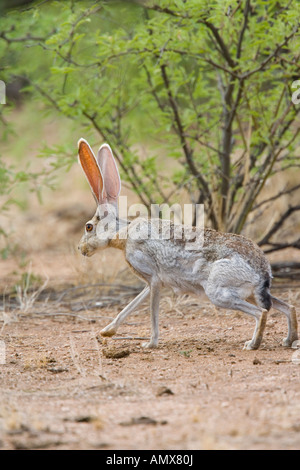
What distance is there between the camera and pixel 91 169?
5492 mm

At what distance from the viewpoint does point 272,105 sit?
7.57 meters

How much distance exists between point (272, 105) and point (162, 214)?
1.78 meters

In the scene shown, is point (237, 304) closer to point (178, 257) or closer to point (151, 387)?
point (178, 257)

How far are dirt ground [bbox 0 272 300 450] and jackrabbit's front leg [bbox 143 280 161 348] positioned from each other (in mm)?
79

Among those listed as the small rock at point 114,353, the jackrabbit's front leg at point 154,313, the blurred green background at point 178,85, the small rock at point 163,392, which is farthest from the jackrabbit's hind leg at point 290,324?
the blurred green background at point 178,85

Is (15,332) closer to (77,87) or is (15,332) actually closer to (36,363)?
(36,363)

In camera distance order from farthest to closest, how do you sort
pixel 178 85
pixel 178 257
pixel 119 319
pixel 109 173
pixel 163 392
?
1. pixel 178 85
2. pixel 109 173
3. pixel 119 319
4. pixel 178 257
5. pixel 163 392

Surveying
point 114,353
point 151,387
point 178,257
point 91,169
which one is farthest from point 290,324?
point 91,169

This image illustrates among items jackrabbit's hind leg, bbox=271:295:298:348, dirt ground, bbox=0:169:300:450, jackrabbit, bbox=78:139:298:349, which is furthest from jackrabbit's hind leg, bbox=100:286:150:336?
jackrabbit's hind leg, bbox=271:295:298:348

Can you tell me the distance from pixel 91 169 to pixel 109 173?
219mm

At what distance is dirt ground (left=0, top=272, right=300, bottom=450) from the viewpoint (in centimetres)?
295

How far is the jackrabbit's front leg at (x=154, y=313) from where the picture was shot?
17.2ft

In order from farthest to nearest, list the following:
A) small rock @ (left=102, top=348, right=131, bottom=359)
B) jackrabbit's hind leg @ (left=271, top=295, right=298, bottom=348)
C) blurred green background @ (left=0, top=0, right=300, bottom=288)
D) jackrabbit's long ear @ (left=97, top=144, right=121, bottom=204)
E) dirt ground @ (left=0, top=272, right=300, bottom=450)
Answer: blurred green background @ (left=0, top=0, right=300, bottom=288)
jackrabbit's long ear @ (left=97, top=144, right=121, bottom=204)
jackrabbit's hind leg @ (left=271, top=295, right=298, bottom=348)
small rock @ (left=102, top=348, right=131, bottom=359)
dirt ground @ (left=0, top=272, right=300, bottom=450)

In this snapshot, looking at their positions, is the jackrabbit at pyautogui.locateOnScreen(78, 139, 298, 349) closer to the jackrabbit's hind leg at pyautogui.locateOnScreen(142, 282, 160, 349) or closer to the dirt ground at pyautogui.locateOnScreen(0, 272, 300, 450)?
the jackrabbit's hind leg at pyautogui.locateOnScreen(142, 282, 160, 349)
